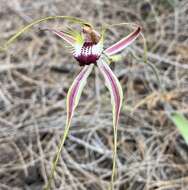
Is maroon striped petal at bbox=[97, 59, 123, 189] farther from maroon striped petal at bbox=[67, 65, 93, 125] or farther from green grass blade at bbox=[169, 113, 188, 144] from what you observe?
green grass blade at bbox=[169, 113, 188, 144]

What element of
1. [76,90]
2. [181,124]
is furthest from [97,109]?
[76,90]

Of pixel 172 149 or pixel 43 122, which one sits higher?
pixel 43 122

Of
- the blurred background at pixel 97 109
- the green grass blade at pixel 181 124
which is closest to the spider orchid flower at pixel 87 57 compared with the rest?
the blurred background at pixel 97 109

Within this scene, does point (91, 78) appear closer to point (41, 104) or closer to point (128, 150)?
point (41, 104)

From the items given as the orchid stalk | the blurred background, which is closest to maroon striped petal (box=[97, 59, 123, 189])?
the orchid stalk

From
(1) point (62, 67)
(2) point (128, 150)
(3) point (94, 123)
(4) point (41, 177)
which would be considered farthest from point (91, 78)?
(4) point (41, 177)

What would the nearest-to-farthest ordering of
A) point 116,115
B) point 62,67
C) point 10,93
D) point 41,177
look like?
point 116,115 → point 41,177 → point 10,93 → point 62,67

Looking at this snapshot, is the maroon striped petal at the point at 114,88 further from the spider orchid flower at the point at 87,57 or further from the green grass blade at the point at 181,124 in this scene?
the green grass blade at the point at 181,124

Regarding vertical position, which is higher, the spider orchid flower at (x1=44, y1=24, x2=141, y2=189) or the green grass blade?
the spider orchid flower at (x1=44, y1=24, x2=141, y2=189)
